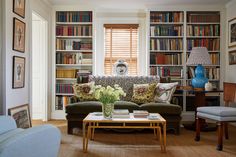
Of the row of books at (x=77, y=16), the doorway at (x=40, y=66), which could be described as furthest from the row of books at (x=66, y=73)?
the row of books at (x=77, y=16)

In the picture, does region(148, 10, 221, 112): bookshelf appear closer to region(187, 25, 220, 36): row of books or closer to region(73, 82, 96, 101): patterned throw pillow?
region(187, 25, 220, 36): row of books

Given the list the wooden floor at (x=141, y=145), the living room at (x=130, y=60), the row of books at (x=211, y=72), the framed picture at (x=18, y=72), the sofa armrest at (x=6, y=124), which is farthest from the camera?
the row of books at (x=211, y=72)

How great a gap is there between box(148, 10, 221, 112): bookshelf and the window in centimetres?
41

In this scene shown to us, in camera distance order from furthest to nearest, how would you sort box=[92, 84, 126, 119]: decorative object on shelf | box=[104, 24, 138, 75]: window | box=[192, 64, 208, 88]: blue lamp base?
box=[104, 24, 138, 75]: window → box=[192, 64, 208, 88]: blue lamp base → box=[92, 84, 126, 119]: decorative object on shelf

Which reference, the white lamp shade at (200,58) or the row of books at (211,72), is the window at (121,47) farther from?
the white lamp shade at (200,58)

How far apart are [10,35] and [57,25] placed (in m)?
2.32

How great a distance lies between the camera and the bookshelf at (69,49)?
19.9 ft

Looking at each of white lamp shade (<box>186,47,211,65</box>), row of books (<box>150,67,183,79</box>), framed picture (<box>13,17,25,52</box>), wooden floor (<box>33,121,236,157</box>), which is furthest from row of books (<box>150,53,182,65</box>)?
framed picture (<box>13,17,25,52</box>)

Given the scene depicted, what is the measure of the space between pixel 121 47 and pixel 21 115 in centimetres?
287

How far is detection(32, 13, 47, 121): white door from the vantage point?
5766 mm

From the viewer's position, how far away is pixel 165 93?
4.96m

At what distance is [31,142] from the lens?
1895mm

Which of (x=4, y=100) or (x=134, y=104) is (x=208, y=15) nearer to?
(x=134, y=104)

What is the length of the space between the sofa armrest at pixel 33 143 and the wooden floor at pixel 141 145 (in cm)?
128
